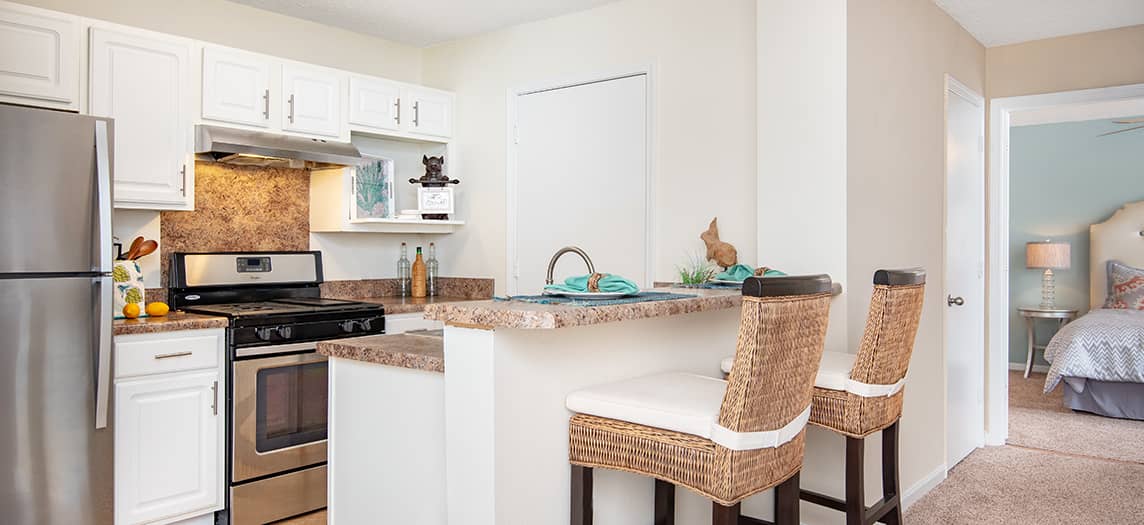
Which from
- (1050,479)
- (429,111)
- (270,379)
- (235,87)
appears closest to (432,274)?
(429,111)

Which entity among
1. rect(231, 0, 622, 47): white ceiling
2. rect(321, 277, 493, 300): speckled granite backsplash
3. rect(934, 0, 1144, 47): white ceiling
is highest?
rect(231, 0, 622, 47): white ceiling

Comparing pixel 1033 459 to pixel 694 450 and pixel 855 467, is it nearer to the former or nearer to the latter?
pixel 855 467

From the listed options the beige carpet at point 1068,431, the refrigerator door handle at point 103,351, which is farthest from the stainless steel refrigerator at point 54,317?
the beige carpet at point 1068,431

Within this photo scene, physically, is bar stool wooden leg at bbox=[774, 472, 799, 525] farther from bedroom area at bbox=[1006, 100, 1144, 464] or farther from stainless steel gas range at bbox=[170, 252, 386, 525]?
bedroom area at bbox=[1006, 100, 1144, 464]

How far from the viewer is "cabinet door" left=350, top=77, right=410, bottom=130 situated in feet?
13.2

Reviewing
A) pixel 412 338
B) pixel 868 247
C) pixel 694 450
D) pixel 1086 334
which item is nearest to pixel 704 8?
pixel 868 247

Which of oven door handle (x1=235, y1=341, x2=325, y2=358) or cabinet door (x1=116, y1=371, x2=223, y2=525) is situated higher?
oven door handle (x1=235, y1=341, x2=325, y2=358)

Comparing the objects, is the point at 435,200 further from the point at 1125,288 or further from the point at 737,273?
the point at 1125,288

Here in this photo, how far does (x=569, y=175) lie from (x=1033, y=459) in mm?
3097

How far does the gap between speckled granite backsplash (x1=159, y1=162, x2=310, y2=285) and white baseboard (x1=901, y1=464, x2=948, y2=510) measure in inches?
130

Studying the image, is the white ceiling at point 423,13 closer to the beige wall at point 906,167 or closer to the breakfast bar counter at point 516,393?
the beige wall at point 906,167

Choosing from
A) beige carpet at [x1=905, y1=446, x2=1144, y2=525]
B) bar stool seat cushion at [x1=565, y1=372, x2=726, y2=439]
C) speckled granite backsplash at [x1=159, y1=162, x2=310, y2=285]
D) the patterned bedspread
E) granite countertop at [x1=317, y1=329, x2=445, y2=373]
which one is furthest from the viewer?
the patterned bedspread

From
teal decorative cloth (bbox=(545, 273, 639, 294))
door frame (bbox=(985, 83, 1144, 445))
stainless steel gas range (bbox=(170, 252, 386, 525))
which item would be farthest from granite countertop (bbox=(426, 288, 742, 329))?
door frame (bbox=(985, 83, 1144, 445))

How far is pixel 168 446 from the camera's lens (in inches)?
119
